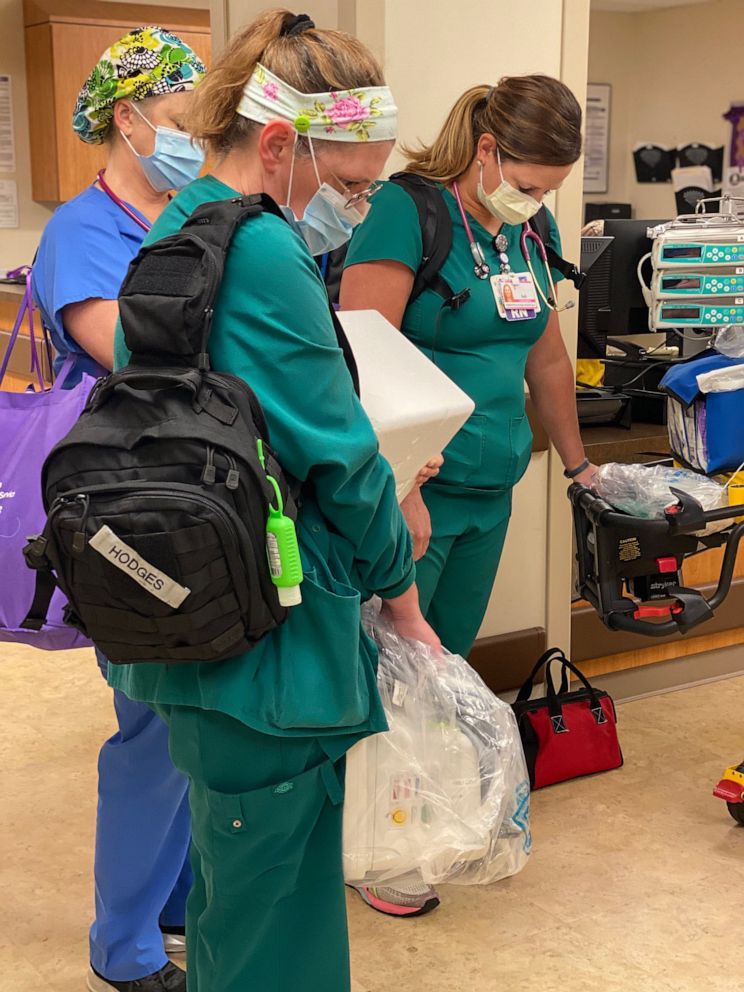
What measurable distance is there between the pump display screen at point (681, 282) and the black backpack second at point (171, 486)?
1.44 m

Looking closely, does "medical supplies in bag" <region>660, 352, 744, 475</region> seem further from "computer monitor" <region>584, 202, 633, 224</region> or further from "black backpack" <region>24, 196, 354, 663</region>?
"computer monitor" <region>584, 202, 633, 224</region>

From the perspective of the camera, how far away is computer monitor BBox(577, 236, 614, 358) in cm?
317

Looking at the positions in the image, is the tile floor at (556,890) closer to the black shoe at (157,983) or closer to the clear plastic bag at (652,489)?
the black shoe at (157,983)

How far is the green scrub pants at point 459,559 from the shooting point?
2.35 metres

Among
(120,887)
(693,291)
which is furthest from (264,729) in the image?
(693,291)

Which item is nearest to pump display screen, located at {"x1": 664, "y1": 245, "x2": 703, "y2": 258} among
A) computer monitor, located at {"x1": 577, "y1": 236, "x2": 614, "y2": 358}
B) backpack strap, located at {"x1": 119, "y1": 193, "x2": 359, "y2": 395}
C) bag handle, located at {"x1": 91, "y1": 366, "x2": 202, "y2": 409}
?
computer monitor, located at {"x1": 577, "y1": 236, "x2": 614, "y2": 358}

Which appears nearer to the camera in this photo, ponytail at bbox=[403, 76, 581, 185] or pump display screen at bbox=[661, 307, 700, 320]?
ponytail at bbox=[403, 76, 581, 185]

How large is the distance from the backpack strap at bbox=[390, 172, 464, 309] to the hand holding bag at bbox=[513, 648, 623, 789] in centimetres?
102

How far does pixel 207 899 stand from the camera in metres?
1.47

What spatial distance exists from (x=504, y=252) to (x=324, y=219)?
87 centimetres

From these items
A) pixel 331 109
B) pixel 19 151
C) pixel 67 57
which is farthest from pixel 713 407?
pixel 19 151

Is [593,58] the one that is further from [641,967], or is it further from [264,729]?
[264,729]

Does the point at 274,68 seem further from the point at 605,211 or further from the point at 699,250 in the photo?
the point at 605,211

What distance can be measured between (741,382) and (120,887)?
4.86ft
